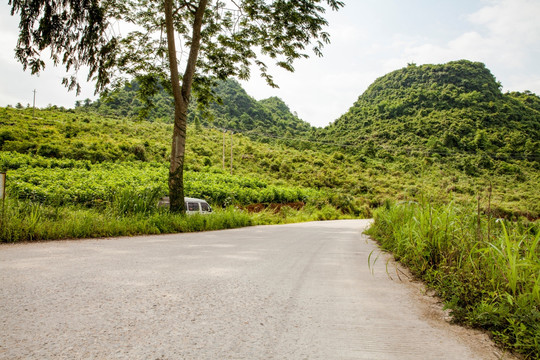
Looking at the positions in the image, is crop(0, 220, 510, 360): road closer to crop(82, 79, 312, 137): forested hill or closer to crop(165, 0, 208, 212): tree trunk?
crop(165, 0, 208, 212): tree trunk

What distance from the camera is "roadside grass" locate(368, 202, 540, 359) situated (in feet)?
7.01

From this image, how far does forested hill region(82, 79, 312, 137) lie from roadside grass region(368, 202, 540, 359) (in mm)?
65250

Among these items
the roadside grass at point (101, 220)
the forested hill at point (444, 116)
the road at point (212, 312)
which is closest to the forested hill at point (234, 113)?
the forested hill at point (444, 116)

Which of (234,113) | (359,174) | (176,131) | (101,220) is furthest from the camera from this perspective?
(234,113)

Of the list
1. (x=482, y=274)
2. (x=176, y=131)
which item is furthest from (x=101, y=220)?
(x=482, y=274)

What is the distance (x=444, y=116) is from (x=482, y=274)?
84250mm

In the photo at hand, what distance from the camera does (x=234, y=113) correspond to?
283 feet

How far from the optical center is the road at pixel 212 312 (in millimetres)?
1933

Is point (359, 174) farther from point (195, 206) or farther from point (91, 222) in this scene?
point (91, 222)

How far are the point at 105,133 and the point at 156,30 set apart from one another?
43685mm

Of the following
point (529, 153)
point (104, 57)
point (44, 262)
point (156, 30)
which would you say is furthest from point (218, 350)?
point (529, 153)

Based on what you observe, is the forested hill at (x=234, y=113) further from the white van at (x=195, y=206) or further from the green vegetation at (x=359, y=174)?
the white van at (x=195, y=206)

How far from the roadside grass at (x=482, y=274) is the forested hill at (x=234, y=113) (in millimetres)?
65250

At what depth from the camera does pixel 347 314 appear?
2645 mm
